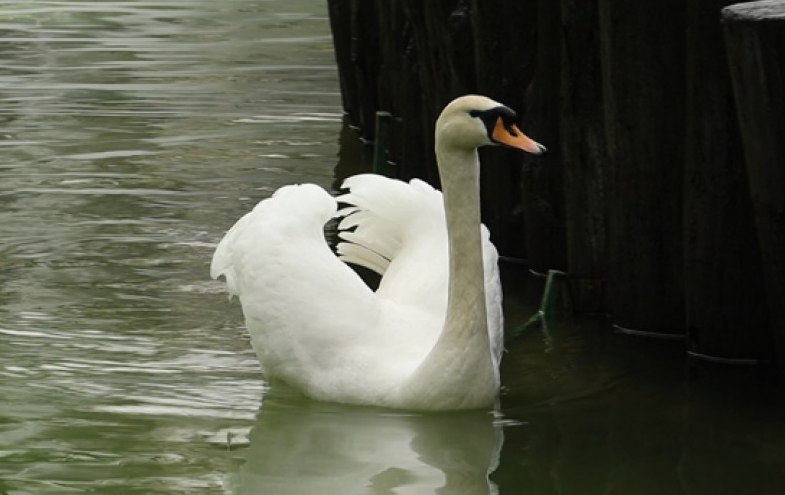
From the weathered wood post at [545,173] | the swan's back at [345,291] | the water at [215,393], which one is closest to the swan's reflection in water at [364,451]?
the water at [215,393]

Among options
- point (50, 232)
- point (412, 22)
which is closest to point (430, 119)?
point (412, 22)

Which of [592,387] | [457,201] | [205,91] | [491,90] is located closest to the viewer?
[457,201]

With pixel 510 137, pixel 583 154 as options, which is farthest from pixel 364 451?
pixel 583 154

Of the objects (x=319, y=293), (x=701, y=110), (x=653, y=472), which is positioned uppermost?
(x=701, y=110)

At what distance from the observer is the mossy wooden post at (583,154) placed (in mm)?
9359

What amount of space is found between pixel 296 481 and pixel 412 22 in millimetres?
5116

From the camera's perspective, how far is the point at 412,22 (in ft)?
39.0

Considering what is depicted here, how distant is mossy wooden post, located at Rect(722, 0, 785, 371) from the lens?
764 cm

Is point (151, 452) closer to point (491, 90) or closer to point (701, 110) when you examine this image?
point (701, 110)

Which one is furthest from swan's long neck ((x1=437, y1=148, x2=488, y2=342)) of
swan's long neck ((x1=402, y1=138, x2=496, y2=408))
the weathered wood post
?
the weathered wood post

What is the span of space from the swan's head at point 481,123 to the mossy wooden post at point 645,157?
1093 mm

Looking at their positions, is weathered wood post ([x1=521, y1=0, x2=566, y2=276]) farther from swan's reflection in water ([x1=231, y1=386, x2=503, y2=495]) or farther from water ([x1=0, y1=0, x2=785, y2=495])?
swan's reflection in water ([x1=231, y1=386, x2=503, y2=495])

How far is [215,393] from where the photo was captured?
855 centimetres

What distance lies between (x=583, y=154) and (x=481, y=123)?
5.52 feet
